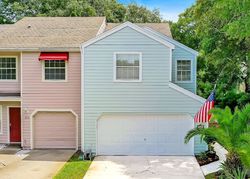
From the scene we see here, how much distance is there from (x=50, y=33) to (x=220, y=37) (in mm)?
10692

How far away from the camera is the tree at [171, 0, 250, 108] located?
15.4 meters

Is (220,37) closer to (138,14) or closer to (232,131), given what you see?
(232,131)

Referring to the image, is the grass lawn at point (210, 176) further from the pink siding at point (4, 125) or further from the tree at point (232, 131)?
the pink siding at point (4, 125)

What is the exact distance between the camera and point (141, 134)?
17922 millimetres

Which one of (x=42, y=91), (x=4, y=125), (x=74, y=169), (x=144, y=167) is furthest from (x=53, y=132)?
(x=144, y=167)

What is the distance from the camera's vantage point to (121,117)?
1795cm

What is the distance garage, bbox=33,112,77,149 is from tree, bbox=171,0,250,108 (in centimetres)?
994

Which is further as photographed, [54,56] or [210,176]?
[54,56]

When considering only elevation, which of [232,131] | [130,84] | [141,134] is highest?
[130,84]

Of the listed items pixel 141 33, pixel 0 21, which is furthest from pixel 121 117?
pixel 0 21

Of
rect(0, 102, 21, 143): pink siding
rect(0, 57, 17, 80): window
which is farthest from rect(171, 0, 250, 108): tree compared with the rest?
rect(0, 102, 21, 143): pink siding

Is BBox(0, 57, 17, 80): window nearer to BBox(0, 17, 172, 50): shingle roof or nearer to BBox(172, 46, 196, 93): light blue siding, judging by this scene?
BBox(0, 17, 172, 50): shingle roof

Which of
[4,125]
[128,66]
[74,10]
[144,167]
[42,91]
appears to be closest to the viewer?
[144,167]

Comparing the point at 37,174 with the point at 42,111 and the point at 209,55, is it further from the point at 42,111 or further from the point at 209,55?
→ the point at 209,55
